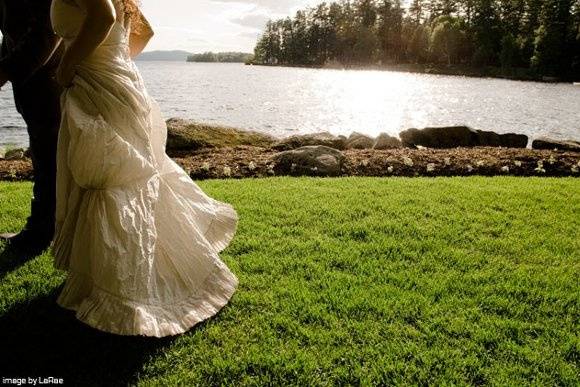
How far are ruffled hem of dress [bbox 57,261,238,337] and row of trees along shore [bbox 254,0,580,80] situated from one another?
7947 centimetres

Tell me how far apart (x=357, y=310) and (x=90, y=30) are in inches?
128

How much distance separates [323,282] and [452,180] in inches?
208

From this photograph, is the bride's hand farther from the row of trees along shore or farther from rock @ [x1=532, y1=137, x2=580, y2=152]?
the row of trees along shore

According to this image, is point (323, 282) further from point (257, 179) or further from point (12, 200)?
point (12, 200)

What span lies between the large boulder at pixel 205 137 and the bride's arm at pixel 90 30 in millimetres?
8225

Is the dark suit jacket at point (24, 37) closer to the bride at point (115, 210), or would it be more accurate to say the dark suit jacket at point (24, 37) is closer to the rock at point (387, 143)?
the bride at point (115, 210)

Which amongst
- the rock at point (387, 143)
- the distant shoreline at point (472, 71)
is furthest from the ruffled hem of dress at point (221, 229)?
the distant shoreline at point (472, 71)

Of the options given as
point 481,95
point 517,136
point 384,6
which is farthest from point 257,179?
point 384,6

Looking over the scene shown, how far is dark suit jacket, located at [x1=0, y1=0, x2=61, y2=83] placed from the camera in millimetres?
4395

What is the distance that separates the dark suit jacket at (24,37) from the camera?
4.40 metres

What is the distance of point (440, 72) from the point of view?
8762 centimetres

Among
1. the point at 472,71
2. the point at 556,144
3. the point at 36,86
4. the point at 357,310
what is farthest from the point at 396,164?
the point at 472,71

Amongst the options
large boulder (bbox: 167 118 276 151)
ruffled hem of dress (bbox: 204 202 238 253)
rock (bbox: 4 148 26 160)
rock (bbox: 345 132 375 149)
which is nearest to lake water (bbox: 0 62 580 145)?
rock (bbox: 4 148 26 160)

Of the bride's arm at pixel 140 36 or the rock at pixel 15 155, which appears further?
the rock at pixel 15 155
